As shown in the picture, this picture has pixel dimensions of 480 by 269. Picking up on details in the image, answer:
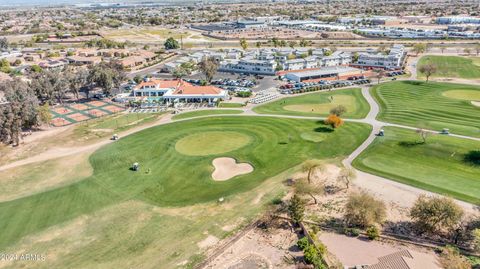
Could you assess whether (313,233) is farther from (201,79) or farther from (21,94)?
(201,79)

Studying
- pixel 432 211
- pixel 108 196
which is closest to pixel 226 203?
pixel 108 196

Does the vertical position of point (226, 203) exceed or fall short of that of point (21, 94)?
it falls short

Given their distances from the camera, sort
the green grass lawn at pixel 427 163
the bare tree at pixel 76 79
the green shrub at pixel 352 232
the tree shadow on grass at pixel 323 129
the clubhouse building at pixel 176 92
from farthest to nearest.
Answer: the bare tree at pixel 76 79 < the clubhouse building at pixel 176 92 < the tree shadow on grass at pixel 323 129 < the green grass lawn at pixel 427 163 < the green shrub at pixel 352 232

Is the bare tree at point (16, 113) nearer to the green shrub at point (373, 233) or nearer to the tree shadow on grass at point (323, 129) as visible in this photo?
the tree shadow on grass at point (323, 129)

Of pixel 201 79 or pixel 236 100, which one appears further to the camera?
pixel 201 79

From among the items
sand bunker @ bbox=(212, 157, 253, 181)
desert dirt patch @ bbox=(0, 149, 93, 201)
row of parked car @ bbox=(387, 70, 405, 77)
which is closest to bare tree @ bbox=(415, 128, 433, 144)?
sand bunker @ bbox=(212, 157, 253, 181)

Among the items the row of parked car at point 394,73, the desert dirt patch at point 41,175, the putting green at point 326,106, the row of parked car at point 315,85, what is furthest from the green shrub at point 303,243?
the row of parked car at point 394,73
